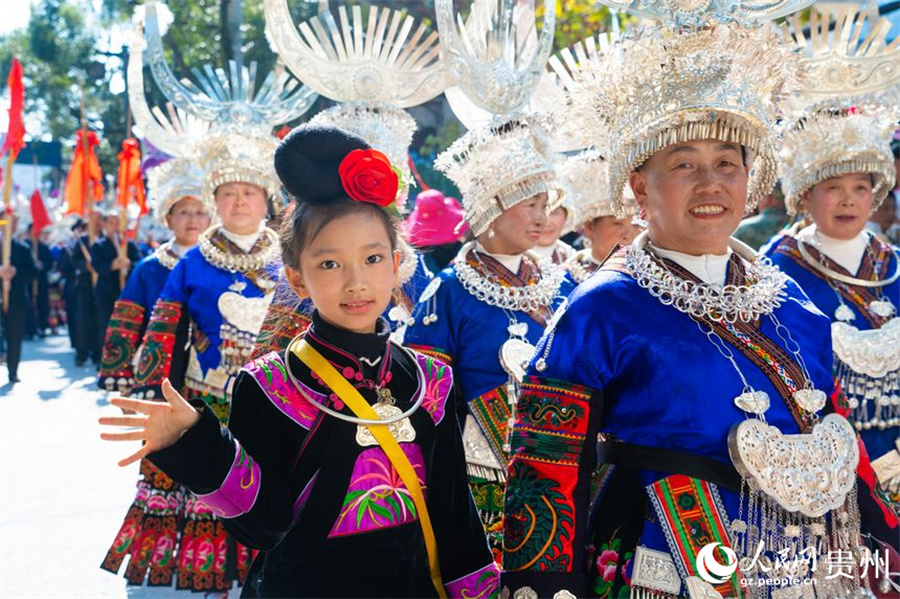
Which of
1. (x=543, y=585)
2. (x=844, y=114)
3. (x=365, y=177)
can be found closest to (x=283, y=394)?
(x=365, y=177)

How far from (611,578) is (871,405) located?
2281 millimetres

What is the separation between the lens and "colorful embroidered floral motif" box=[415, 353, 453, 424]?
8.15 ft

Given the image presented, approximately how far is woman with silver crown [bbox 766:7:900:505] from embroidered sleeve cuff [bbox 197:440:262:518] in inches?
106

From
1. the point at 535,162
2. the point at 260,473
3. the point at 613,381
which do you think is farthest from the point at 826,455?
the point at 535,162

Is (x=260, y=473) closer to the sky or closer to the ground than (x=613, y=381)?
closer to the ground

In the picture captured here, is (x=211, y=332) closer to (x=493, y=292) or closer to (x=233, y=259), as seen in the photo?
(x=233, y=259)

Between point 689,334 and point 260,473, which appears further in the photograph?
point 689,334

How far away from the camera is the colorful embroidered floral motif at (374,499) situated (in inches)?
91.4

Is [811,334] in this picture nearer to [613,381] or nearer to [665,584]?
[613,381]

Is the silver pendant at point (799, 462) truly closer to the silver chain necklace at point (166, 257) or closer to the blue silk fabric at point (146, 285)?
the blue silk fabric at point (146, 285)

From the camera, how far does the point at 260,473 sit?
2.23m

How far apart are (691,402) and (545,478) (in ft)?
1.25

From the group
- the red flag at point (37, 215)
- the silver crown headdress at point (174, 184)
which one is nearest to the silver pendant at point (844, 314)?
the silver crown headdress at point (174, 184)

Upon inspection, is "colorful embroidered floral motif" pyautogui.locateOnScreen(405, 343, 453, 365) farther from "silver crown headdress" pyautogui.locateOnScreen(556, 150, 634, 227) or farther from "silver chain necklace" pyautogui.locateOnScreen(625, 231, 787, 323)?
"silver crown headdress" pyautogui.locateOnScreen(556, 150, 634, 227)
